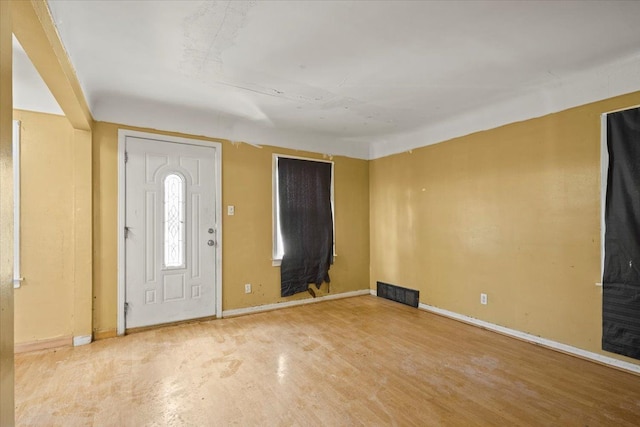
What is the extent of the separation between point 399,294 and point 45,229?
4.15m

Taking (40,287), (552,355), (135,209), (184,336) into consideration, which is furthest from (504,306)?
(40,287)

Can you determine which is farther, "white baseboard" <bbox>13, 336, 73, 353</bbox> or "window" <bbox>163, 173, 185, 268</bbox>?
"window" <bbox>163, 173, 185, 268</bbox>

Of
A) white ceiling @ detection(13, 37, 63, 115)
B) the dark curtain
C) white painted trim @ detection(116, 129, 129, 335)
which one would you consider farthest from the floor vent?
white ceiling @ detection(13, 37, 63, 115)

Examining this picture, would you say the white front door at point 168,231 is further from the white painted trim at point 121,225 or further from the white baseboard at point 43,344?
the white baseboard at point 43,344

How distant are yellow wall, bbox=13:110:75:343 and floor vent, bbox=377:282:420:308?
3782mm

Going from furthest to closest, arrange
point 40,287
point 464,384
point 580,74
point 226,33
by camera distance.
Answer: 1. point 40,287
2. point 580,74
3. point 464,384
4. point 226,33

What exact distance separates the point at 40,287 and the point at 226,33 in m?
2.88

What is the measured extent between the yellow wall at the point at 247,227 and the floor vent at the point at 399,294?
1.14 ft

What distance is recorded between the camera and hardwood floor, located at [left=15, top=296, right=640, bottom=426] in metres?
1.96

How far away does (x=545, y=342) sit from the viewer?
300 centimetres

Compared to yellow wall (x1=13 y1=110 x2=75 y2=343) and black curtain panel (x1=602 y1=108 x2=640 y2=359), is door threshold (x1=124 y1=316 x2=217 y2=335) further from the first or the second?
black curtain panel (x1=602 y1=108 x2=640 y2=359)

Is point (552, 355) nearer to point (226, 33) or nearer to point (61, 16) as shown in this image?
point (226, 33)

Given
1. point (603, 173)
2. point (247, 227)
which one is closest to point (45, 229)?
point (247, 227)

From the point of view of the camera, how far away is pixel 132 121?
339 centimetres
